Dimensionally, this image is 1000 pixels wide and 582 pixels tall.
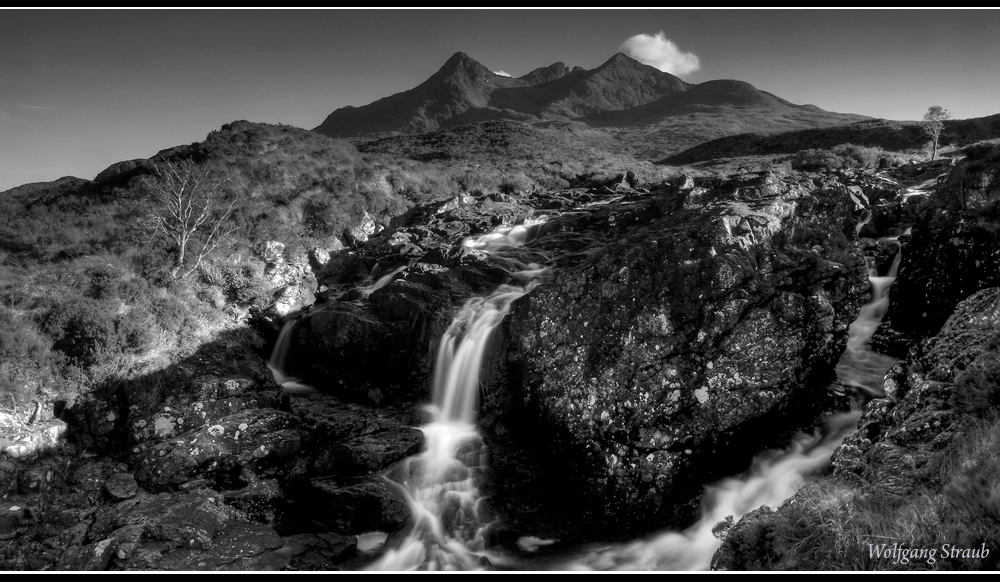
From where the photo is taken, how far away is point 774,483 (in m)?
11.0

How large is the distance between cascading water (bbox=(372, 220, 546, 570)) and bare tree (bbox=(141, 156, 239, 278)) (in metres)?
10.6

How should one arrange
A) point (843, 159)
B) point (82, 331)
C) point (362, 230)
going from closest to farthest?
point (82, 331) < point (362, 230) < point (843, 159)

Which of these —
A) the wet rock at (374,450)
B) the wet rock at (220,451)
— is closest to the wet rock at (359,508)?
the wet rock at (374,450)

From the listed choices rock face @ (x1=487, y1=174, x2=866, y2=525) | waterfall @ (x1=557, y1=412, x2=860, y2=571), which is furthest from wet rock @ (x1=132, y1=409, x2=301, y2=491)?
waterfall @ (x1=557, y1=412, x2=860, y2=571)

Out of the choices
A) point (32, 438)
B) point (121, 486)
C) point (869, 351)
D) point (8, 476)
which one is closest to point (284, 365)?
point (121, 486)

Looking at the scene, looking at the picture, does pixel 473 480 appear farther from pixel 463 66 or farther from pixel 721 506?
pixel 463 66

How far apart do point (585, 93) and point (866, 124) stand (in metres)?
112

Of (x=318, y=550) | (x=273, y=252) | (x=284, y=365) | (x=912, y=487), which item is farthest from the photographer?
(x=273, y=252)

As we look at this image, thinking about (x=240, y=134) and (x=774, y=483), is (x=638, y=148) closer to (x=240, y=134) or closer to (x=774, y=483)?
(x=240, y=134)

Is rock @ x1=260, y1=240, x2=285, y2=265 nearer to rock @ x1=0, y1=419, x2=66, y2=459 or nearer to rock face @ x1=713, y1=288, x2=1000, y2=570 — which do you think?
rock @ x1=0, y1=419, x2=66, y2=459

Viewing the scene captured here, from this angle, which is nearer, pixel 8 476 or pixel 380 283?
pixel 8 476

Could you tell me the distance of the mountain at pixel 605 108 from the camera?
360ft

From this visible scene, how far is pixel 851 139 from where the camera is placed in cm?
6306

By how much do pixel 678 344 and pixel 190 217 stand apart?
20335mm
